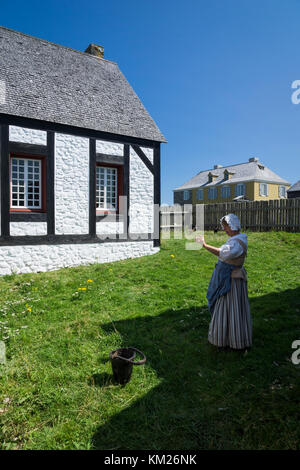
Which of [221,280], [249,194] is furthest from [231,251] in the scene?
[249,194]

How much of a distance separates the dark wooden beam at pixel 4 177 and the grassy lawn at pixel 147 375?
287cm

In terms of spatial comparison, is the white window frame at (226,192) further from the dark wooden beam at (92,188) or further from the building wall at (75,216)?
the dark wooden beam at (92,188)

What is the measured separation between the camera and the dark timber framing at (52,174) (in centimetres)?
977

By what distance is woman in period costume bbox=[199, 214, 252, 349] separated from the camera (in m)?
4.41

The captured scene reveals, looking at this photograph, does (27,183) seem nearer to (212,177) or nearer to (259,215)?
(259,215)

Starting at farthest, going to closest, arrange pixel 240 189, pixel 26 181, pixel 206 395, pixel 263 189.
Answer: pixel 240 189
pixel 263 189
pixel 26 181
pixel 206 395

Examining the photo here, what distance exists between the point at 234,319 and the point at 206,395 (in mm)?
1135

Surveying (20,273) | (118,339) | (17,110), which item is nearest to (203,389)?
(118,339)

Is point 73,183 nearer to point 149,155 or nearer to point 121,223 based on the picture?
point 121,223

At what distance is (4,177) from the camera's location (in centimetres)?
973

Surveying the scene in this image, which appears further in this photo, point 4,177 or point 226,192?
point 226,192

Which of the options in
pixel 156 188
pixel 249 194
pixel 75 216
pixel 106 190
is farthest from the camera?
pixel 249 194

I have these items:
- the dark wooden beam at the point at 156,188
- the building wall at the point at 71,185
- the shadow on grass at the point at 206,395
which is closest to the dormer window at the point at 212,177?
the dark wooden beam at the point at 156,188

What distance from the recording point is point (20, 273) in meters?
10.1
